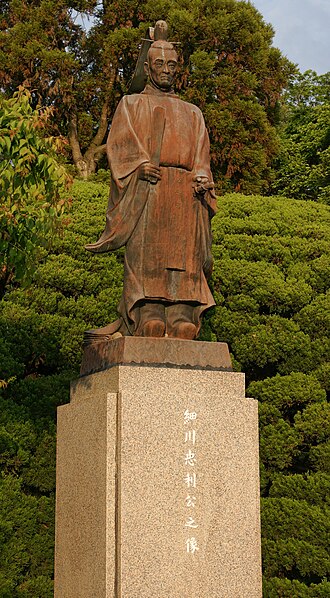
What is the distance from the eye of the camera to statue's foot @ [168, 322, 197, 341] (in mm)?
5785

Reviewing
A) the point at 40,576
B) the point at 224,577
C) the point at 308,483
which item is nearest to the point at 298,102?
the point at 308,483

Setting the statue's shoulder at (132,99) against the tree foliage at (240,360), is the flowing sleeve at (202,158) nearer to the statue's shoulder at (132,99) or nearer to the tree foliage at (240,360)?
the statue's shoulder at (132,99)

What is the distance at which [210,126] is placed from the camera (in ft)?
49.5

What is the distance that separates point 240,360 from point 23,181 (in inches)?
145

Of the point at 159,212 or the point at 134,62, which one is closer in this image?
the point at 159,212

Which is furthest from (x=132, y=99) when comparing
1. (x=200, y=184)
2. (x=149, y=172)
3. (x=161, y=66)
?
(x=200, y=184)

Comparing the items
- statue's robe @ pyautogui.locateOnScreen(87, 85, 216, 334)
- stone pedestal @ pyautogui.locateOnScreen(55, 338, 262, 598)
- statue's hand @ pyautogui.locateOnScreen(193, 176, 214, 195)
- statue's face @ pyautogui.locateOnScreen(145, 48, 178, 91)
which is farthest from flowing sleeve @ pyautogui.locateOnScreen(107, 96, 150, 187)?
stone pedestal @ pyautogui.locateOnScreen(55, 338, 262, 598)

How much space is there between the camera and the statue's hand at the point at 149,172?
18.8 ft

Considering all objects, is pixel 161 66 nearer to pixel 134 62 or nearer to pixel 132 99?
pixel 132 99

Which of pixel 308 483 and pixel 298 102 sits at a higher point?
pixel 298 102

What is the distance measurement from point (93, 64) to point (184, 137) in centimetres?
1153

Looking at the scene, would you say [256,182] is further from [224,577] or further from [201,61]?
[224,577]

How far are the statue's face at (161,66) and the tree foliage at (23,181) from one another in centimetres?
84

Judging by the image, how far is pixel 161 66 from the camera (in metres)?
6.04
